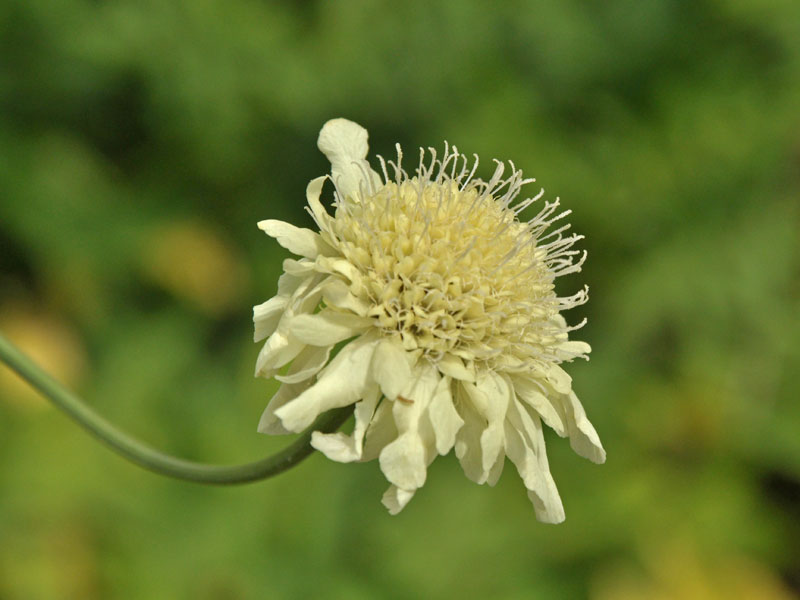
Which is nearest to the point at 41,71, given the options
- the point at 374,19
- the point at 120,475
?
the point at 374,19

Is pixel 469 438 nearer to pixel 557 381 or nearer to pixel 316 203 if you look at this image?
pixel 557 381

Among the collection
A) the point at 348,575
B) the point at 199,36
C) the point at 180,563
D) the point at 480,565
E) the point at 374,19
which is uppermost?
the point at 374,19

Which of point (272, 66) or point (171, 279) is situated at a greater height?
point (272, 66)

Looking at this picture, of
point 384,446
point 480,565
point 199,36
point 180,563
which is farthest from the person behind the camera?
point 199,36

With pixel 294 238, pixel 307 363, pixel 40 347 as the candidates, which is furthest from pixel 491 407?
pixel 40 347

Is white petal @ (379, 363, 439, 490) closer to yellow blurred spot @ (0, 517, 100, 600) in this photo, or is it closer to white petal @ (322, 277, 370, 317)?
white petal @ (322, 277, 370, 317)

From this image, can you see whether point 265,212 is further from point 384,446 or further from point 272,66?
point 384,446
